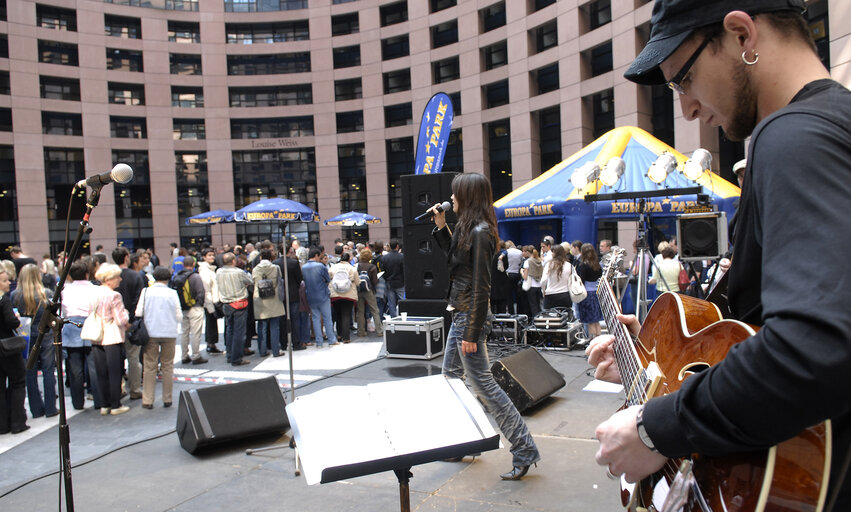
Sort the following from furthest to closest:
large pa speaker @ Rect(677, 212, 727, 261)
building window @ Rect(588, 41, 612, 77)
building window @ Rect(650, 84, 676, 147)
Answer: building window @ Rect(588, 41, 612, 77), building window @ Rect(650, 84, 676, 147), large pa speaker @ Rect(677, 212, 727, 261)

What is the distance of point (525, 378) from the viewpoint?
6.30m

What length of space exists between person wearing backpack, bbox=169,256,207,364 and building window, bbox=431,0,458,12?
98.4 feet

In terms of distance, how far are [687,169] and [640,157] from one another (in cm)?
286

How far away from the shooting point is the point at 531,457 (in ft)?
14.8

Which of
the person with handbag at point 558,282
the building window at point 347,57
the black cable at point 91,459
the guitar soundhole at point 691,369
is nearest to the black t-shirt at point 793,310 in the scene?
the guitar soundhole at point 691,369

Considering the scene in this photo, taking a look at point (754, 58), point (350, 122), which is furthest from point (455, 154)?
point (754, 58)

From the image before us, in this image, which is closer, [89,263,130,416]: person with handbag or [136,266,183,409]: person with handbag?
[89,263,130,416]: person with handbag

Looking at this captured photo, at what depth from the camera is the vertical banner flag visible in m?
12.4

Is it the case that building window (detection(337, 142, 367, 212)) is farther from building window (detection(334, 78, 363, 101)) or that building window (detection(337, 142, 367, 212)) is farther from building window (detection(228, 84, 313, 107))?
building window (detection(228, 84, 313, 107))

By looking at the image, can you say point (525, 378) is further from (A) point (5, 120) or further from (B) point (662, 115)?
(A) point (5, 120)

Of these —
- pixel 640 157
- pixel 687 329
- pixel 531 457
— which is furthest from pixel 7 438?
pixel 640 157

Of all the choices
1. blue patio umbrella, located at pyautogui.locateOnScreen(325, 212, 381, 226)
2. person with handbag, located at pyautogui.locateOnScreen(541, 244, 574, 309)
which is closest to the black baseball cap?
person with handbag, located at pyautogui.locateOnScreen(541, 244, 574, 309)

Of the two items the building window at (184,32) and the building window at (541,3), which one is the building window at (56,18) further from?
the building window at (541,3)

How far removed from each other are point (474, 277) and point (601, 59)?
26510 millimetres
